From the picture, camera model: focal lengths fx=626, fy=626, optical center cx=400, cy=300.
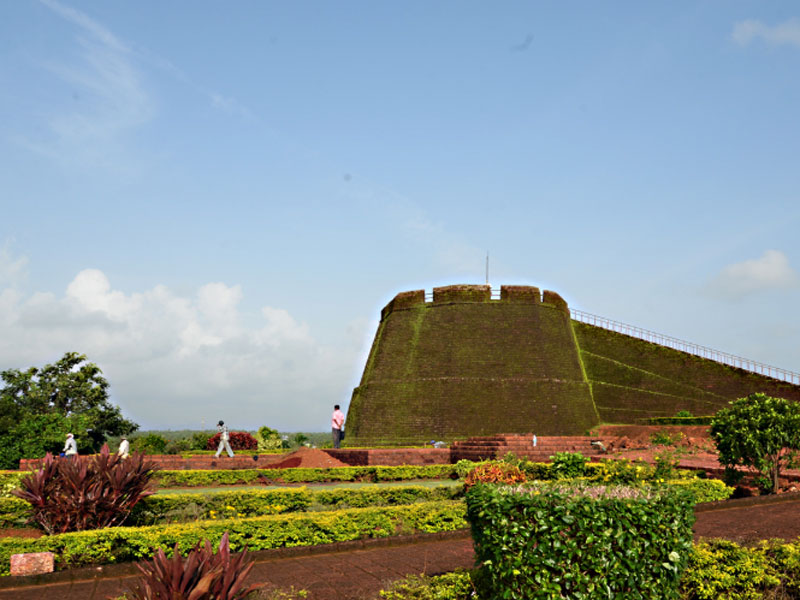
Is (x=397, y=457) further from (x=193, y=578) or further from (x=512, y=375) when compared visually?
(x=193, y=578)

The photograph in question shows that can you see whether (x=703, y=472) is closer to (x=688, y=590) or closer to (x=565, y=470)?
(x=565, y=470)

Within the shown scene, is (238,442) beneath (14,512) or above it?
above

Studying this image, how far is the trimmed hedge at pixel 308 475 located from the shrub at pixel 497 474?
6.15 m

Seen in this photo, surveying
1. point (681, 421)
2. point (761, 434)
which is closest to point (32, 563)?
point (761, 434)

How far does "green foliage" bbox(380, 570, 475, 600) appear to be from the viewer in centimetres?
550

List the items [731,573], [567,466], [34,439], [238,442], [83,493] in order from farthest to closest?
[238,442]
[34,439]
[567,466]
[83,493]
[731,573]

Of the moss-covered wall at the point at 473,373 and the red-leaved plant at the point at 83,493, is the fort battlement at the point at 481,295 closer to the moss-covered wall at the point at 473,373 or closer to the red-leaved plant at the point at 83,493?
the moss-covered wall at the point at 473,373

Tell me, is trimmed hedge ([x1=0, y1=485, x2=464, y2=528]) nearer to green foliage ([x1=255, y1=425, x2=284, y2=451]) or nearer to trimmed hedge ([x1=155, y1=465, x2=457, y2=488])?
trimmed hedge ([x1=155, y1=465, x2=457, y2=488])

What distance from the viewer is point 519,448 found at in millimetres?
20688

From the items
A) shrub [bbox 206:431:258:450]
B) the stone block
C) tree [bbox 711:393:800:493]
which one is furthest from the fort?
the stone block

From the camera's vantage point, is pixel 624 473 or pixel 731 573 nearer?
pixel 731 573

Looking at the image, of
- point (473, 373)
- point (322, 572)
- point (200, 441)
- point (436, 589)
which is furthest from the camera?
point (473, 373)

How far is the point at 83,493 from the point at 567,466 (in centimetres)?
980

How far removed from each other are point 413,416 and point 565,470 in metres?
17.1
